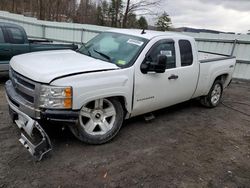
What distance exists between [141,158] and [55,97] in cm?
156

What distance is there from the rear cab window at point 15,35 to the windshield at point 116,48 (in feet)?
Answer: 10.7

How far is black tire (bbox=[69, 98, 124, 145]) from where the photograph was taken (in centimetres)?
367

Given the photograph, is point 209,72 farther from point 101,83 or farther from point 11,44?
point 11,44

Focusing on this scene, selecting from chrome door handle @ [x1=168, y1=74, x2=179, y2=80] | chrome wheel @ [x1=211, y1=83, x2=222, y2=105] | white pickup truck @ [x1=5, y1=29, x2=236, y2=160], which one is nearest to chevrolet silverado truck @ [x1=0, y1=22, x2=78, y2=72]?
white pickup truck @ [x1=5, y1=29, x2=236, y2=160]

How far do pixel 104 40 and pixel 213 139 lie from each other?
9.54 feet

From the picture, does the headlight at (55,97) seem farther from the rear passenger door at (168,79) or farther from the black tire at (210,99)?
the black tire at (210,99)

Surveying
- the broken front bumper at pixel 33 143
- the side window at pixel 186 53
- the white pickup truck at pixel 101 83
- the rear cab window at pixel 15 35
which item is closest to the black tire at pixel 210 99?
the white pickup truck at pixel 101 83

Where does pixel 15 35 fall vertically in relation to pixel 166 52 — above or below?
below

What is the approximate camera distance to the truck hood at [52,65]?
3270 mm

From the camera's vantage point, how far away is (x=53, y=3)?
3303 cm

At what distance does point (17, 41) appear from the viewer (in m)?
7.18

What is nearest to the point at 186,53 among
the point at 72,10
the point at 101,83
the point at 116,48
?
the point at 116,48

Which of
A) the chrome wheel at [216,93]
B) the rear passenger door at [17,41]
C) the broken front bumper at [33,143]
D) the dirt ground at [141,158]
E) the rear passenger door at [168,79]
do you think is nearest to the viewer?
the dirt ground at [141,158]

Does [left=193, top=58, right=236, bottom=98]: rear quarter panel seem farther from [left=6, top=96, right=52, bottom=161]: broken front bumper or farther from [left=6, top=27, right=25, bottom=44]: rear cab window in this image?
[left=6, top=27, right=25, bottom=44]: rear cab window
